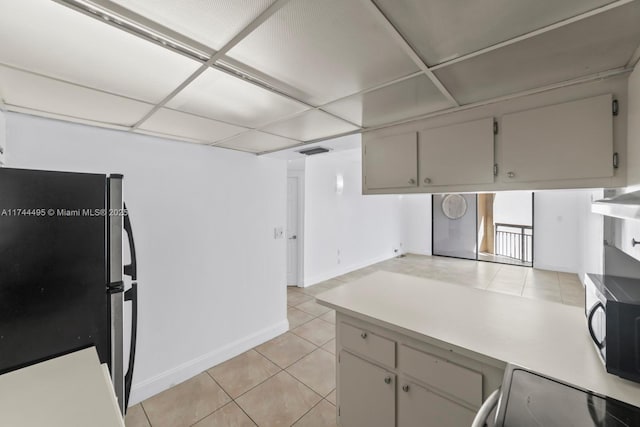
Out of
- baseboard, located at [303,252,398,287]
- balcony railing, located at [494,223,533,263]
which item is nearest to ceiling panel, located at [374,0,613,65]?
baseboard, located at [303,252,398,287]

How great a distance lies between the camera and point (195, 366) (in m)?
2.41

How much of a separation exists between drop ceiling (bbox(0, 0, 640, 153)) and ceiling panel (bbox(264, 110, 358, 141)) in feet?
0.28

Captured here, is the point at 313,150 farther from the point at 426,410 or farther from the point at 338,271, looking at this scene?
the point at 338,271

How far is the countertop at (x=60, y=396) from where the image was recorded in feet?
2.39

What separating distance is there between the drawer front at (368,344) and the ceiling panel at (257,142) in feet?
5.25

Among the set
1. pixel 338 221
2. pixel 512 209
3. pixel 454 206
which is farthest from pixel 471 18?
pixel 512 209

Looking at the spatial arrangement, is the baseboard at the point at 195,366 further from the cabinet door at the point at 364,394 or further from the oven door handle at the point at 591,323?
the oven door handle at the point at 591,323

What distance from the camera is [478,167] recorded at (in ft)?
5.15

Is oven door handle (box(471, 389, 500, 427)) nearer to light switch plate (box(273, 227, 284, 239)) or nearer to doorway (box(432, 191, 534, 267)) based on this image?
light switch plate (box(273, 227, 284, 239))

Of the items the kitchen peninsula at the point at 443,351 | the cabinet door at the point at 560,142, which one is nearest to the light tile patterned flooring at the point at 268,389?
the kitchen peninsula at the point at 443,351

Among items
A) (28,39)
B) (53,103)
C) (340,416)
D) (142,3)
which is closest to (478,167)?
(142,3)

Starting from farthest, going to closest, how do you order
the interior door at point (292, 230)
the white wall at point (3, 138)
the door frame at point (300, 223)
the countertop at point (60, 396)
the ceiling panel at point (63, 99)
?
the interior door at point (292, 230) < the door frame at point (300, 223) < the white wall at point (3, 138) < the ceiling panel at point (63, 99) < the countertop at point (60, 396)

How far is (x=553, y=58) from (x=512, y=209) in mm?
8183

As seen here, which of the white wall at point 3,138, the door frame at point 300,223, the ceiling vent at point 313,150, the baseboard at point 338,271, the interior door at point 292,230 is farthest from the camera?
the baseboard at point 338,271
